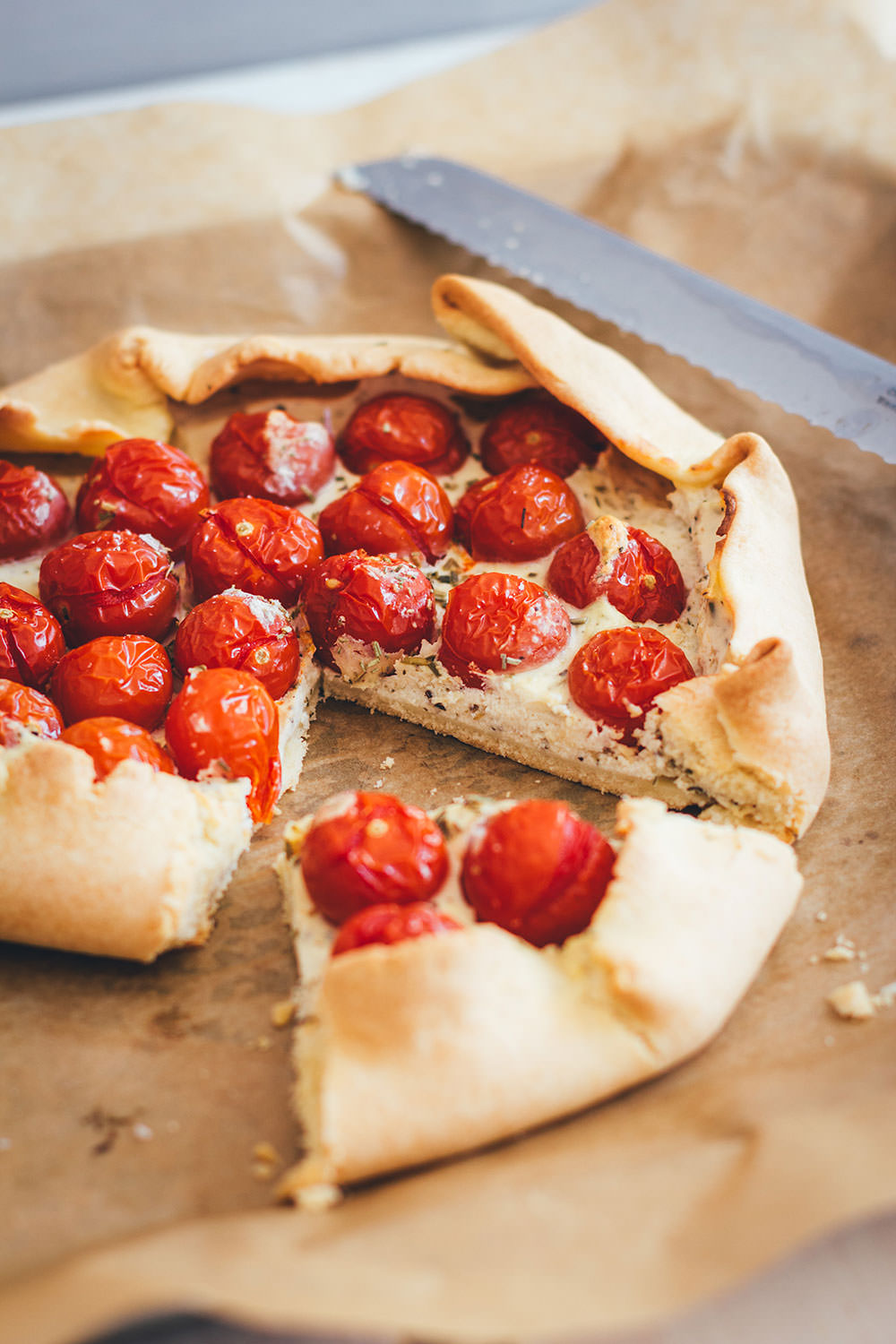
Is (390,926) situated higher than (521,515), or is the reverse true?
(521,515)

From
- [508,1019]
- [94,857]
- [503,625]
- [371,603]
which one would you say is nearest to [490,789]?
[503,625]

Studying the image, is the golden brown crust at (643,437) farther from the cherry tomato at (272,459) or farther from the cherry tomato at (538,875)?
the cherry tomato at (538,875)

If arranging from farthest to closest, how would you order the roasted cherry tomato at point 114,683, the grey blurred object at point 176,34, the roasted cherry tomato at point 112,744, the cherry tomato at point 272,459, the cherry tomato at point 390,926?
the grey blurred object at point 176,34
the cherry tomato at point 272,459
the roasted cherry tomato at point 114,683
the roasted cherry tomato at point 112,744
the cherry tomato at point 390,926

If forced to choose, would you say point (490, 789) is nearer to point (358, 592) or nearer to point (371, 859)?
point (358, 592)

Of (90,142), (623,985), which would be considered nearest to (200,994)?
(623,985)

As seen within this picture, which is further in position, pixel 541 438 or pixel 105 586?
pixel 541 438

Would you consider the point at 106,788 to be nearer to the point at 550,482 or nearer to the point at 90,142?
the point at 550,482

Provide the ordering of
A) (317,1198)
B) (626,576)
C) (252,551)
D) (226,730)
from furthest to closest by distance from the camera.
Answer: (252,551) < (626,576) < (226,730) < (317,1198)

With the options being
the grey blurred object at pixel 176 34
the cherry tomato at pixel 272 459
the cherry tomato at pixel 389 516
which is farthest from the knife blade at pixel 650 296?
the grey blurred object at pixel 176 34
